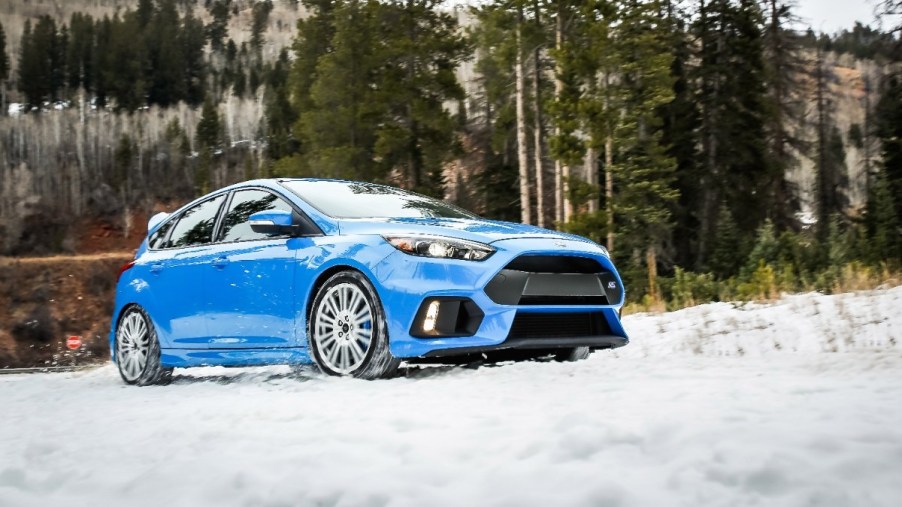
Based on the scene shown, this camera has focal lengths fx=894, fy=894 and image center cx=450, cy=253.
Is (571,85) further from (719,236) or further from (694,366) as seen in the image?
(694,366)

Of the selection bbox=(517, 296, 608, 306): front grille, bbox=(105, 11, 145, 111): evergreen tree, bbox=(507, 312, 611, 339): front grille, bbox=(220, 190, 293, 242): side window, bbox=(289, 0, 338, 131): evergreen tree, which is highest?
bbox=(105, 11, 145, 111): evergreen tree

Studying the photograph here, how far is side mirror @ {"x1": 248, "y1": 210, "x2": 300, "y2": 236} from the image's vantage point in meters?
6.45

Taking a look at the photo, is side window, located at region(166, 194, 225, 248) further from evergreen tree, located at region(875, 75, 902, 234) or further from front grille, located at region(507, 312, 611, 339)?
evergreen tree, located at region(875, 75, 902, 234)

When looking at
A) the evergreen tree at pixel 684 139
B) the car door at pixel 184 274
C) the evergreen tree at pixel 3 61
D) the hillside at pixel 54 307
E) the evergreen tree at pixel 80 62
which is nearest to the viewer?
the car door at pixel 184 274

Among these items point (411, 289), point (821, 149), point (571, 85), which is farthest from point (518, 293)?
point (821, 149)

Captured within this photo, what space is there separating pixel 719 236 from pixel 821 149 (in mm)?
12422

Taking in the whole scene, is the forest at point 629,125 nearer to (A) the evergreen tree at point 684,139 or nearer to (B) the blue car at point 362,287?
(A) the evergreen tree at point 684,139

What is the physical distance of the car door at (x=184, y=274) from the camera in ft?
→ 24.2

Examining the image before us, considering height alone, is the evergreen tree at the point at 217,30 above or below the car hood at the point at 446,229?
above

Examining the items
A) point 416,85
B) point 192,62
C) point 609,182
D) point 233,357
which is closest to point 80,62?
point 192,62

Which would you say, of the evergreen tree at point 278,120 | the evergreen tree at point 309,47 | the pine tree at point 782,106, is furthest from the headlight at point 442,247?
the evergreen tree at point 278,120

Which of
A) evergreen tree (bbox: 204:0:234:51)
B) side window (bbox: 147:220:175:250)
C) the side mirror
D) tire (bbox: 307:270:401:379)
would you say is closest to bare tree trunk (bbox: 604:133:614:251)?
side window (bbox: 147:220:175:250)

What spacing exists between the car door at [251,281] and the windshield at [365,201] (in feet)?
0.89

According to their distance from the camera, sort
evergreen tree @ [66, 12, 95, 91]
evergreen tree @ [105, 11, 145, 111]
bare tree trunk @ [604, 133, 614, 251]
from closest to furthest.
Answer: bare tree trunk @ [604, 133, 614, 251], evergreen tree @ [105, 11, 145, 111], evergreen tree @ [66, 12, 95, 91]
